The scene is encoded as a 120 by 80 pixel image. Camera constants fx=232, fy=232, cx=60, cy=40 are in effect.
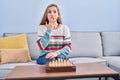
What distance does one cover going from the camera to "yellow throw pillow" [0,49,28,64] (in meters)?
2.88

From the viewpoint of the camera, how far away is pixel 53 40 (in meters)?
2.36

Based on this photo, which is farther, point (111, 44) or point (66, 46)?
point (111, 44)

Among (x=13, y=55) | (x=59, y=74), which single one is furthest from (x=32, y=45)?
(x=59, y=74)

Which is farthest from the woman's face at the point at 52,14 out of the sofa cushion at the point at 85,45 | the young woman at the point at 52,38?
the sofa cushion at the point at 85,45

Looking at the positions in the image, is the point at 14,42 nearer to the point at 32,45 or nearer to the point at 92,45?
the point at 32,45

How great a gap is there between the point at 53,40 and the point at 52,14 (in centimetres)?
26

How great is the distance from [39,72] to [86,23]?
6.63 feet

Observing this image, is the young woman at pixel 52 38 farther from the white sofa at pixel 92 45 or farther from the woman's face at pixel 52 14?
the white sofa at pixel 92 45

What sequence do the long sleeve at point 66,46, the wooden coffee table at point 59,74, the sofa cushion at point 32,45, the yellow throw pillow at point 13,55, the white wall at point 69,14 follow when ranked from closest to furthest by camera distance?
the wooden coffee table at point 59,74
the long sleeve at point 66,46
the yellow throw pillow at point 13,55
the sofa cushion at point 32,45
the white wall at point 69,14

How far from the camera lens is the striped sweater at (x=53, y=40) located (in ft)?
7.66

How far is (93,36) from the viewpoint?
351 cm

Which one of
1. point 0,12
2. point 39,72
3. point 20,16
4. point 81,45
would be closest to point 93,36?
point 81,45

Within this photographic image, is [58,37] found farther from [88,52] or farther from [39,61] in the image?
[88,52]

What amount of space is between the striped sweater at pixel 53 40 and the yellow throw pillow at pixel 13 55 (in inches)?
25.8
